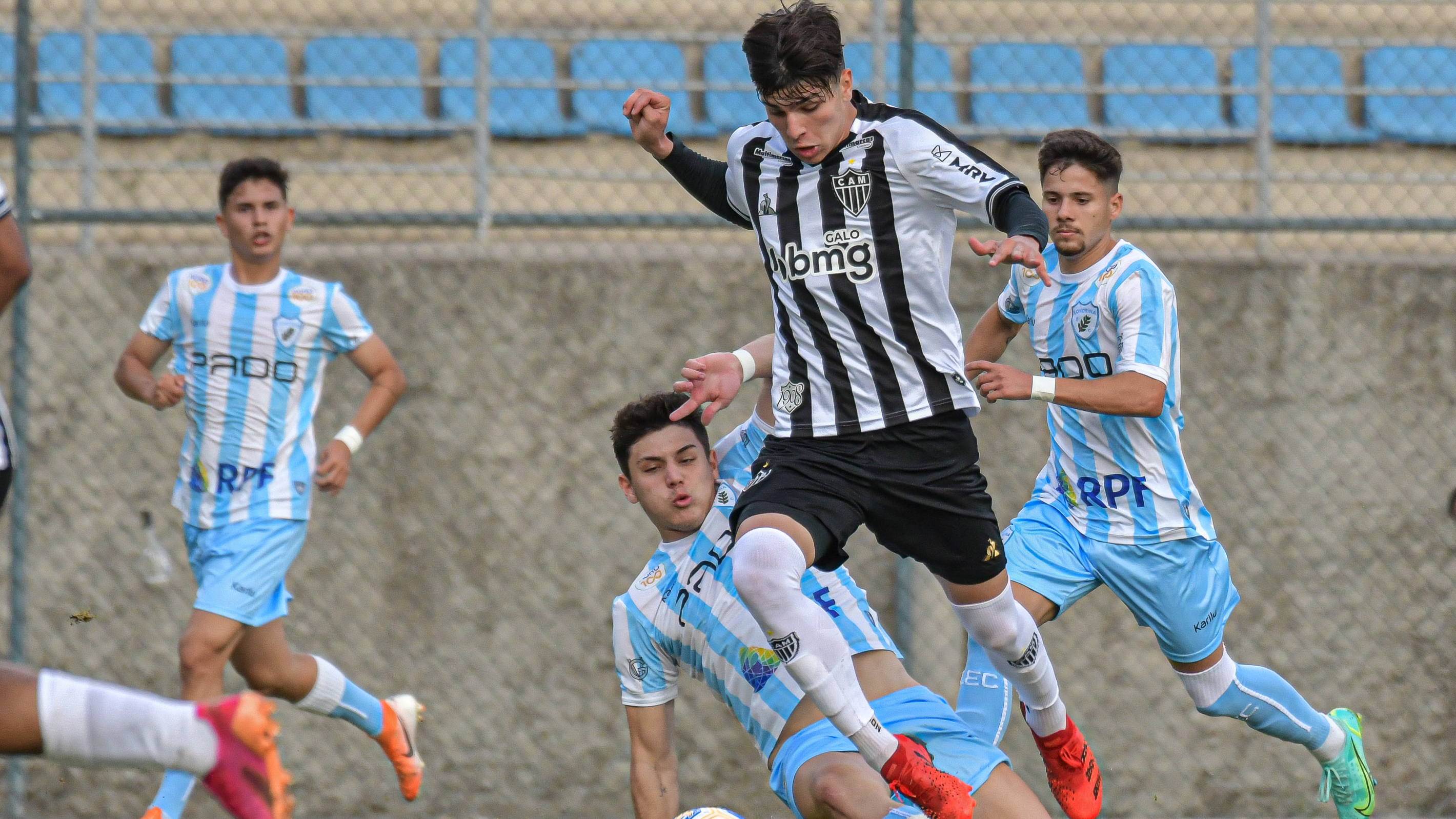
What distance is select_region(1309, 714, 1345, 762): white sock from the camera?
5227 mm

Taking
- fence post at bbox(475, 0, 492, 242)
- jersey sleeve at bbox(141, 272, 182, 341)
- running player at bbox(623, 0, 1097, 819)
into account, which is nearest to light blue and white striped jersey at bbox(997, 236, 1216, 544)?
running player at bbox(623, 0, 1097, 819)

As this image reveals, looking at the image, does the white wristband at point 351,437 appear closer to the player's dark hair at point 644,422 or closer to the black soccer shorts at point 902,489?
the player's dark hair at point 644,422

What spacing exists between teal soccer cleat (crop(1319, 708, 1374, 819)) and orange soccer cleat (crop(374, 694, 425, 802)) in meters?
3.46

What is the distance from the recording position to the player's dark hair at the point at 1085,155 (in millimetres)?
4805

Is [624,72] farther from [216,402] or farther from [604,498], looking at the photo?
[216,402]

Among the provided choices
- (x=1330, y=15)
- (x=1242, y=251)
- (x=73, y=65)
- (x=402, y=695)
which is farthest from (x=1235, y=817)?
(x=73, y=65)

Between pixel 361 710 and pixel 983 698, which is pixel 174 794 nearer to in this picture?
pixel 361 710

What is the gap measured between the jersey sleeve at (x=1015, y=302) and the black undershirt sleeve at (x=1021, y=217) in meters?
0.99

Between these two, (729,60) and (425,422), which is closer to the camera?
(425,422)

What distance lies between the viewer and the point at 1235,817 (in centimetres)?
682

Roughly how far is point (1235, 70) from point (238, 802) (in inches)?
316

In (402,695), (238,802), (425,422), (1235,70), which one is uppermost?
(1235,70)

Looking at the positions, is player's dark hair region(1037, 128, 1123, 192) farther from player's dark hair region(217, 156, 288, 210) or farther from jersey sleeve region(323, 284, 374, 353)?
player's dark hair region(217, 156, 288, 210)

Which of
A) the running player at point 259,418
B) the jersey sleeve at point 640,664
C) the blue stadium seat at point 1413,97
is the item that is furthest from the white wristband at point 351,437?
the blue stadium seat at point 1413,97
